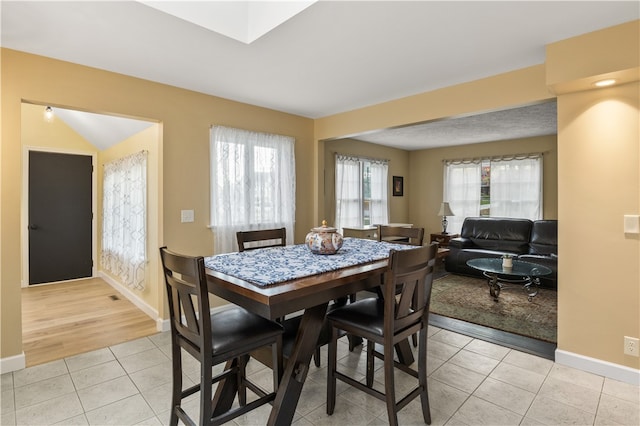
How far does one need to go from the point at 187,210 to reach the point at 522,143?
5817 mm

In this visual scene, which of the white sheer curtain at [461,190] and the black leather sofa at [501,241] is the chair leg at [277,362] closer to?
the black leather sofa at [501,241]

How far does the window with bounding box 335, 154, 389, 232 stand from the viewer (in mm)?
5641

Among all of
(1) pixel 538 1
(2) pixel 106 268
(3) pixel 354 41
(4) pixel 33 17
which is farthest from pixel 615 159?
(2) pixel 106 268

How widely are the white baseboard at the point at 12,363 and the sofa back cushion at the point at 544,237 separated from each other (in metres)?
6.31

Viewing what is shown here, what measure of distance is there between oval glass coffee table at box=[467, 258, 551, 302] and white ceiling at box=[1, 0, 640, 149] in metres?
2.20

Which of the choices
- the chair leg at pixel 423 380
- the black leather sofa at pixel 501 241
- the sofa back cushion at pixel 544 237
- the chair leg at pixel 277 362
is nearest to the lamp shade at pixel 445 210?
the black leather sofa at pixel 501 241

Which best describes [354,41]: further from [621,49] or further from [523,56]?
[621,49]

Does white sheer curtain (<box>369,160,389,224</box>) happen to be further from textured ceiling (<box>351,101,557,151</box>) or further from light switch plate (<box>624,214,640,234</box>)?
light switch plate (<box>624,214,640,234</box>)

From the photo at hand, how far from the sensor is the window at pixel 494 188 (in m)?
5.86

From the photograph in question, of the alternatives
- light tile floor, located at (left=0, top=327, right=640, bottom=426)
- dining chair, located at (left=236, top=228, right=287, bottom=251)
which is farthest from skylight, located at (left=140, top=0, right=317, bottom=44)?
light tile floor, located at (left=0, top=327, right=640, bottom=426)

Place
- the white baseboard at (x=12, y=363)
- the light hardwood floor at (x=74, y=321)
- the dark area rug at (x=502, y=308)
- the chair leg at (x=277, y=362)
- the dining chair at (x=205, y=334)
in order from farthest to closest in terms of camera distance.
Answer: the dark area rug at (x=502, y=308), the light hardwood floor at (x=74, y=321), the white baseboard at (x=12, y=363), the chair leg at (x=277, y=362), the dining chair at (x=205, y=334)

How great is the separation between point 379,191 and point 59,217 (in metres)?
5.43

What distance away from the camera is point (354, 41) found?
2.37m

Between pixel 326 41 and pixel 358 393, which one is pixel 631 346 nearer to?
pixel 358 393
